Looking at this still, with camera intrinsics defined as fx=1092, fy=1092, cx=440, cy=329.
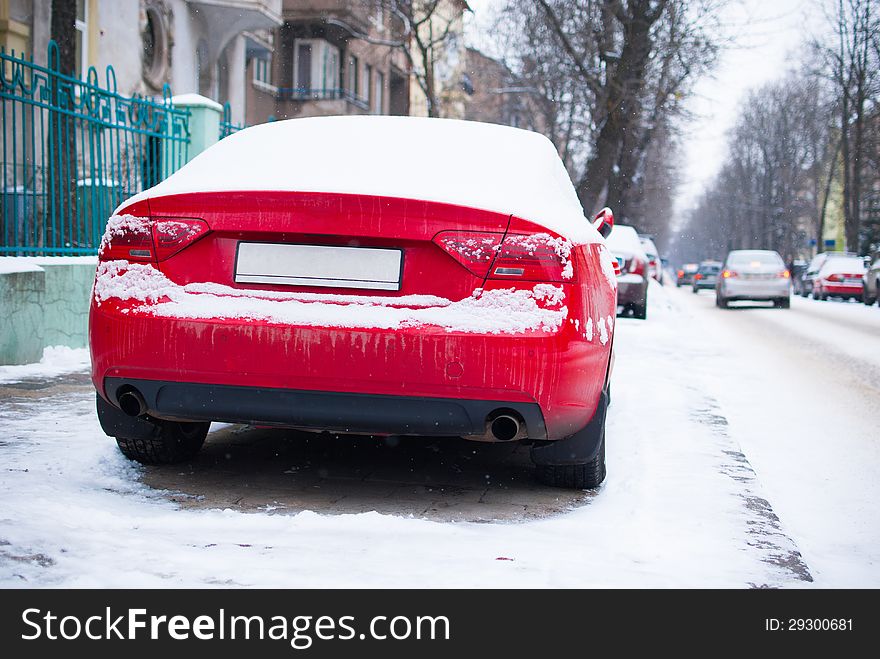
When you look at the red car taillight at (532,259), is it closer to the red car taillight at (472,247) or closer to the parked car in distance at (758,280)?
the red car taillight at (472,247)

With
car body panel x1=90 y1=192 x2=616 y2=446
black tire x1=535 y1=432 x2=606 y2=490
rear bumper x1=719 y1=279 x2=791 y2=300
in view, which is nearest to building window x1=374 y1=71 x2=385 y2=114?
rear bumper x1=719 y1=279 x2=791 y2=300

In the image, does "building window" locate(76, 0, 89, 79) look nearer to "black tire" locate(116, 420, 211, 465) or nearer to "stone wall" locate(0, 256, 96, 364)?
"stone wall" locate(0, 256, 96, 364)

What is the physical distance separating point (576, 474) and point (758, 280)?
23554 mm

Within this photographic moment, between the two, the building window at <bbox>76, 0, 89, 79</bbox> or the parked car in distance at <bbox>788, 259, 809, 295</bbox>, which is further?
the parked car in distance at <bbox>788, 259, 809, 295</bbox>

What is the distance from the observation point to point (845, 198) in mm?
52375

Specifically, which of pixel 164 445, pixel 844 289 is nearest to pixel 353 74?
pixel 844 289

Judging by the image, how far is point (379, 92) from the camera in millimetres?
45438

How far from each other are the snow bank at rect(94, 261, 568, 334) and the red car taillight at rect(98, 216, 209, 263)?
0.16m

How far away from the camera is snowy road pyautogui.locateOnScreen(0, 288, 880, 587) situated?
3.13 m

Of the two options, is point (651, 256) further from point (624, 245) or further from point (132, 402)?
point (132, 402)

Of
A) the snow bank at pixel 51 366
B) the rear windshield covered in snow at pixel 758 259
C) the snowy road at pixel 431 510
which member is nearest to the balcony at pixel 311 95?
the rear windshield covered in snow at pixel 758 259

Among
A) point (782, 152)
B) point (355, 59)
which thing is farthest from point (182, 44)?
point (782, 152)

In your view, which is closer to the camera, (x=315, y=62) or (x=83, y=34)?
(x=83, y=34)

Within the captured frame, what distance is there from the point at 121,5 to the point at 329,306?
17.2 m
